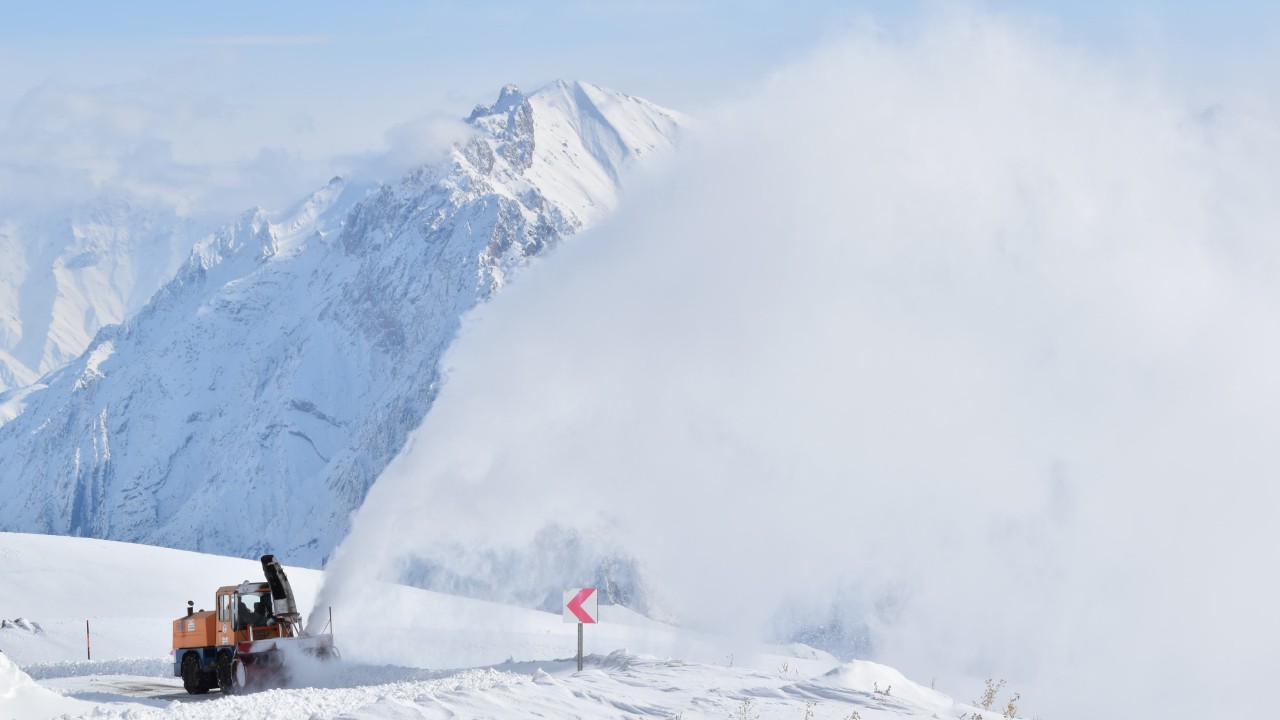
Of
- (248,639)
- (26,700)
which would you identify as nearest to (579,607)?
(248,639)

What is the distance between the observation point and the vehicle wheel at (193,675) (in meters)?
26.7

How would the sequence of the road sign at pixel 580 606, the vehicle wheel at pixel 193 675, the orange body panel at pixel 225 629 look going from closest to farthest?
the road sign at pixel 580 606 → the orange body panel at pixel 225 629 → the vehicle wheel at pixel 193 675

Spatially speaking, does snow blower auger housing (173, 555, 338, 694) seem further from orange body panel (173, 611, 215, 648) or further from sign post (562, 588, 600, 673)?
sign post (562, 588, 600, 673)

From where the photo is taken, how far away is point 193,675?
88.5 ft

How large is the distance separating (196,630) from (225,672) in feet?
4.67

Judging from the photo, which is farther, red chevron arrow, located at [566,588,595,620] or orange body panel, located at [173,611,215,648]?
orange body panel, located at [173,611,215,648]

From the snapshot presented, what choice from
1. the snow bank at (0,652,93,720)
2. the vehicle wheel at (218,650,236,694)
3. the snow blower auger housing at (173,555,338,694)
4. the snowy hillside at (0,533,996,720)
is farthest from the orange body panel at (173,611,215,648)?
the snow bank at (0,652,93,720)

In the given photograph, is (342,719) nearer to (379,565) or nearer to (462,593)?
(379,565)

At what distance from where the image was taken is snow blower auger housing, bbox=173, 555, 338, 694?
84.4 feet

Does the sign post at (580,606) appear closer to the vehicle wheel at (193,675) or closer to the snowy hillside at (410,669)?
the snowy hillside at (410,669)

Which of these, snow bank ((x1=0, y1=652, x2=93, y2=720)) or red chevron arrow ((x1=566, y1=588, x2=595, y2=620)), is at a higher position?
red chevron arrow ((x1=566, y1=588, x2=595, y2=620))

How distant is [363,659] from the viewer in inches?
1159

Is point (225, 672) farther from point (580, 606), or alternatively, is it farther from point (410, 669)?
point (580, 606)

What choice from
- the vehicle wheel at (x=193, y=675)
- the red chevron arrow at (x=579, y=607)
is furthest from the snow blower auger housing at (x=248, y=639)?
the red chevron arrow at (x=579, y=607)
